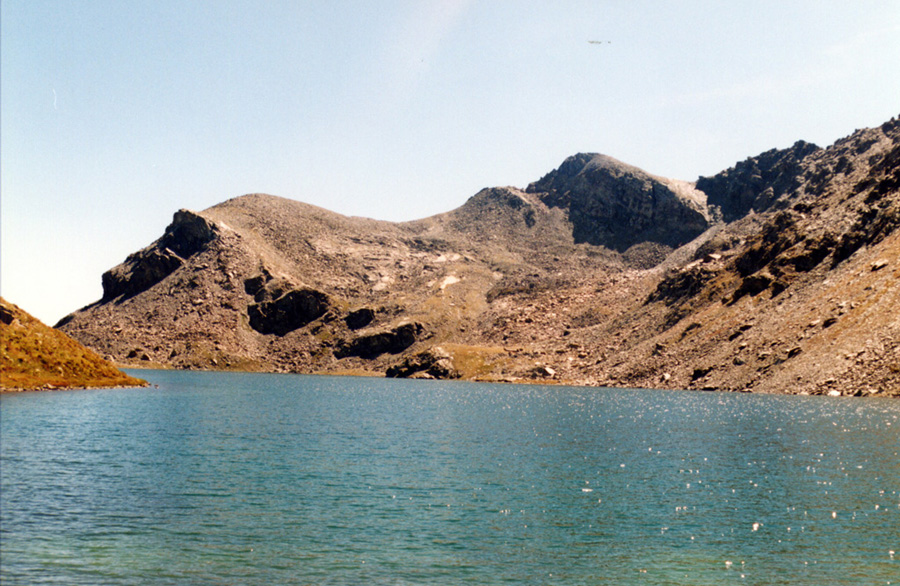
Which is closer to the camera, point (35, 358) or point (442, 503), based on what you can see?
point (442, 503)

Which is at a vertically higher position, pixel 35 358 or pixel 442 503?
pixel 35 358

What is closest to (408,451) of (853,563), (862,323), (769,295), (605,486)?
(605,486)

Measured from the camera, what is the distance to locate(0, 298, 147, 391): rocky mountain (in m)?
102

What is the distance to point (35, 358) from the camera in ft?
355

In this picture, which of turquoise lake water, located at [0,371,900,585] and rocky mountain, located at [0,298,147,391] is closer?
turquoise lake water, located at [0,371,900,585]

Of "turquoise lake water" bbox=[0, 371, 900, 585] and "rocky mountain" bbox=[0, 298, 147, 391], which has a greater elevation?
"rocky mountain" bbox=[0, 298, 147, 391]

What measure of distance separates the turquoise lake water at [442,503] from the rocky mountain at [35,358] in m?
31.2

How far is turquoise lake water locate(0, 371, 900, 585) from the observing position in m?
28.3

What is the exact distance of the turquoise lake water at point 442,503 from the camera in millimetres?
28328

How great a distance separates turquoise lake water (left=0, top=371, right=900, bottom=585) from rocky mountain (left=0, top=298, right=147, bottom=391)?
1229 inches

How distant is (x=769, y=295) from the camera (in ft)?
573

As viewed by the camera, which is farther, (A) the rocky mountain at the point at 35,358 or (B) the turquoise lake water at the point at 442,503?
(A) the rocky mountain at the point at 35,358

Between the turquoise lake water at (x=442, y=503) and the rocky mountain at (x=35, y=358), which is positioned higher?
the rocky mountain at (x=35, y=358)

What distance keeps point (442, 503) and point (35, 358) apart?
325ft
